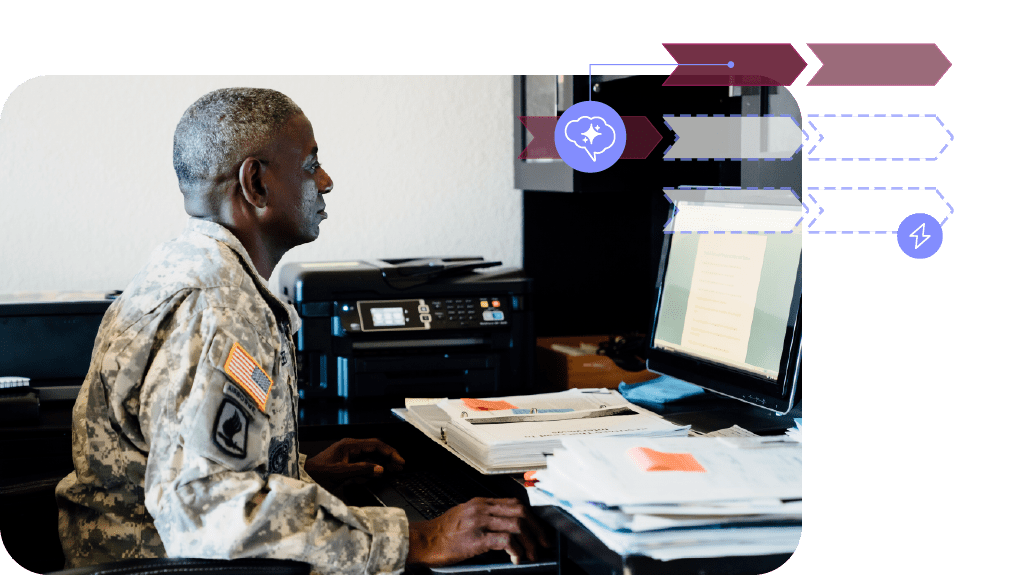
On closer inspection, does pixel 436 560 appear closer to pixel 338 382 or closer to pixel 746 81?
pixel 746 81

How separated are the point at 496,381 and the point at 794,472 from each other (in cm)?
116

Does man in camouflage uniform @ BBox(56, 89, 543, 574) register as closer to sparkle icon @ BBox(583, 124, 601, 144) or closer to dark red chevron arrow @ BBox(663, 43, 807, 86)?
sparkle icon @ BBox(583, 124, 601, 144)

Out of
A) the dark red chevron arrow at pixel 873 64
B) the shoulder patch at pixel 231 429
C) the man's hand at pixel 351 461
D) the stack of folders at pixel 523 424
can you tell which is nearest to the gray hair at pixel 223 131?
the shoulder patch at pixel 231 429

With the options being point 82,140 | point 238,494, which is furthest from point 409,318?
point 238,494

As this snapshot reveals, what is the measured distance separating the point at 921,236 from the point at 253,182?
94 cm

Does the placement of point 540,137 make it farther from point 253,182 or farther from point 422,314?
point 253,182

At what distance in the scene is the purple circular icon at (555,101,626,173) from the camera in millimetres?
1492

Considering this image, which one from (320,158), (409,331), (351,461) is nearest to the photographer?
(351,461)

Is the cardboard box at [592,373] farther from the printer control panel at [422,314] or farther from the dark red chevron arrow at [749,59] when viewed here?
the dark red chevron arrow at [749,59]

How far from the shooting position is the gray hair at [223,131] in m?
1.42

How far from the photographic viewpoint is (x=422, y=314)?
230 centimetres

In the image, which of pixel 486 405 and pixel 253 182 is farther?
pixel 486 405

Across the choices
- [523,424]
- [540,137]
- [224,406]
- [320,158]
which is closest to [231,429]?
[224,406]

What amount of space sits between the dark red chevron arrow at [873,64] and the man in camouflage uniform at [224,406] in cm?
75
